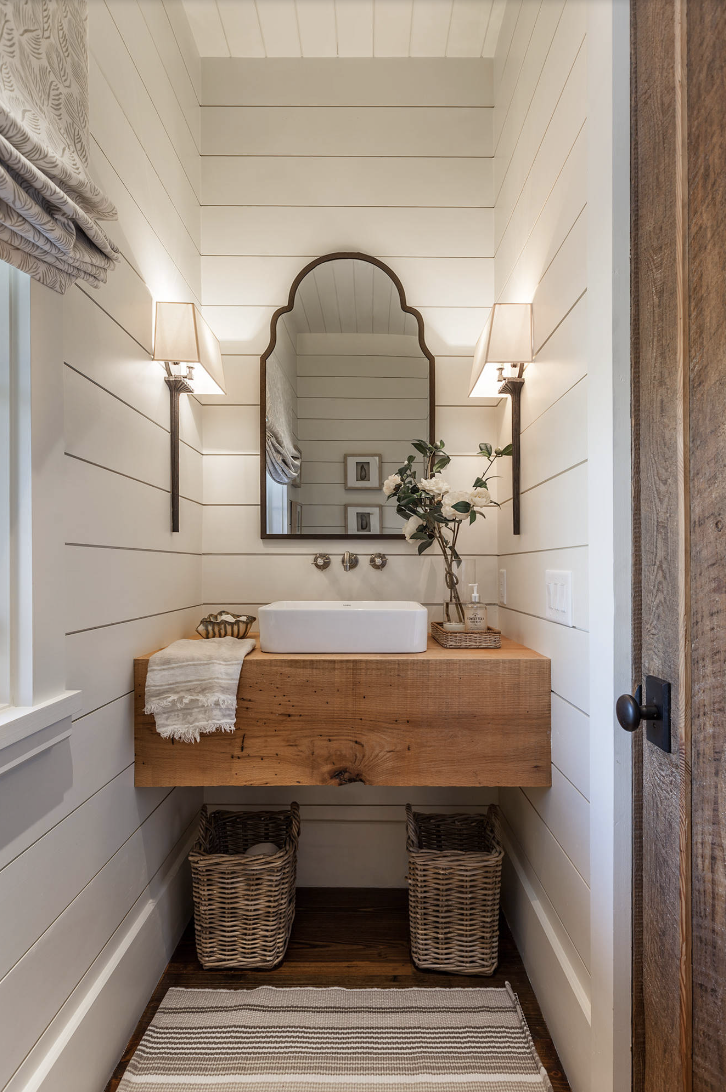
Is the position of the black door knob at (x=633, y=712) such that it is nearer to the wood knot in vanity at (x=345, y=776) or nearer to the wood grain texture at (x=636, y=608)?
the wood grain texture at (x=636, y=608)

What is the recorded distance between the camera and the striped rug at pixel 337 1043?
4.31 ft

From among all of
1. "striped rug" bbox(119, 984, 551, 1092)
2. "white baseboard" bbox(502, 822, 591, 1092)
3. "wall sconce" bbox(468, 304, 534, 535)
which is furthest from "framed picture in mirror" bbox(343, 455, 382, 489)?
"striped rug" bbox(119, 984, 551, 1092)

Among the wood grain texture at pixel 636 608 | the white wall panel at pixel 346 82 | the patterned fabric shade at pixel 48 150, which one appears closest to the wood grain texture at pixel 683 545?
the wood grain texture at pixel 636 608

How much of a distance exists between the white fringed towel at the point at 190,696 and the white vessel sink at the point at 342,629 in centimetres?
15

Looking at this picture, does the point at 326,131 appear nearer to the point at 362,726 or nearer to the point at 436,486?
the point at 436,486

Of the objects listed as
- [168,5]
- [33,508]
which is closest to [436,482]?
[33,508]

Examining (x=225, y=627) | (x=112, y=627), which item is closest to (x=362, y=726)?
(x=225, y=627)

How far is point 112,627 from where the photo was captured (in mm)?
1397

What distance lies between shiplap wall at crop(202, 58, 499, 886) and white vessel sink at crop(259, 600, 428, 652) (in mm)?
542

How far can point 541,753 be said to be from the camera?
150cm

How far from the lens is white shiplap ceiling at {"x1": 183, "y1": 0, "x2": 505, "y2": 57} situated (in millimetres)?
1915

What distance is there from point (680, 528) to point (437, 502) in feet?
3.47

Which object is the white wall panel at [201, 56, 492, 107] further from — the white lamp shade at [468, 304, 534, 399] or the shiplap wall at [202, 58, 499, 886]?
the white lamp shade at [468, 304, 534, 399]

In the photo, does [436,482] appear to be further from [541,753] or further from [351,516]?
[541,753]
